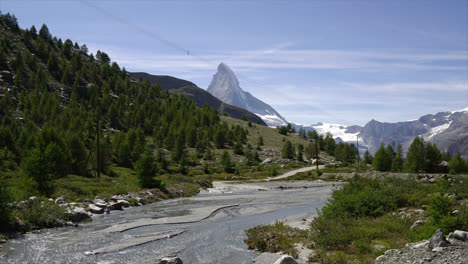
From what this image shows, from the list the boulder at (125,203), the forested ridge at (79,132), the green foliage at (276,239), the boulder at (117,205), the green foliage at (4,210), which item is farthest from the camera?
the forested ridge at (79,132)

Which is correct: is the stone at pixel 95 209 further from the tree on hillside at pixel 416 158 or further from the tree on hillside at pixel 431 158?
the tree on hillside at pixel 431 158

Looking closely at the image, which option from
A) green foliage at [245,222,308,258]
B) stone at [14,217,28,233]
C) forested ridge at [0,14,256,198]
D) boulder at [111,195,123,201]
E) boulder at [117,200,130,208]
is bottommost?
boulder at [117,200,130,208]

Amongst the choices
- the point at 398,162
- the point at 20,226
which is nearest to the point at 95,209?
the point at 20,226

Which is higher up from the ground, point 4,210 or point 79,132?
point 79,132

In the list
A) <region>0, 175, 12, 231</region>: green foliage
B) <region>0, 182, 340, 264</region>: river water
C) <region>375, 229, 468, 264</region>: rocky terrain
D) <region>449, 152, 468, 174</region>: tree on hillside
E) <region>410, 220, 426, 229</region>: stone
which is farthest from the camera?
<region>449, 152, 468, 174</region>: tree on hillside

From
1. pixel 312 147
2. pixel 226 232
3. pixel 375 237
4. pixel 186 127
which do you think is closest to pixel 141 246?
pixel 226 232

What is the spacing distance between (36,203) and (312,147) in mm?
157908

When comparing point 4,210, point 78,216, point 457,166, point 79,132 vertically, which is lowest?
point 78,216

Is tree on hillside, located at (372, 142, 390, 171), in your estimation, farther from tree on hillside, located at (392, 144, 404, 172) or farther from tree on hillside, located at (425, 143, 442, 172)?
tree on hillside, located at (425, 143, 442, 172)

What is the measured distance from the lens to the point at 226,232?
93.4ft

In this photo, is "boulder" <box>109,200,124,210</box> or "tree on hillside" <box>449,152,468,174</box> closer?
"boulder" <box>109,200,124,210</box>

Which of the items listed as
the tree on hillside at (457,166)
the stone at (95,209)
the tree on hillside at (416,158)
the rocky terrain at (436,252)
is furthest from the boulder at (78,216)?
the tree on hillside at (457,166)

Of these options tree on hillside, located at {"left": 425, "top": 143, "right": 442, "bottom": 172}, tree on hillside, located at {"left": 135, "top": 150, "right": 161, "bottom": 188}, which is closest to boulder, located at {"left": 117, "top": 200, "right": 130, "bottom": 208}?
tree on hillside, located at {"left": 135, "top": 150, "right": 161, "bottom": 188}

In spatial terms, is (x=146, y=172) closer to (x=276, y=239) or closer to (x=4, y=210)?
(x=4, y=210)
